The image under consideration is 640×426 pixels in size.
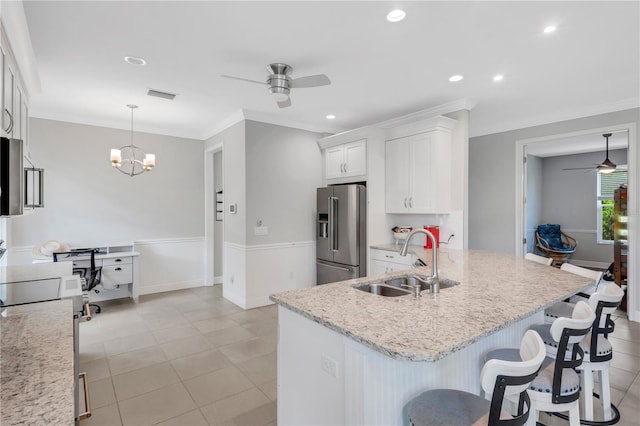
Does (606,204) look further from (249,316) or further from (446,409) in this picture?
(446,409)

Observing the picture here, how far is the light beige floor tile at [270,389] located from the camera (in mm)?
2475

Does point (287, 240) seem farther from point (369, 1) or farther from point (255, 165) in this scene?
point (369, 1)

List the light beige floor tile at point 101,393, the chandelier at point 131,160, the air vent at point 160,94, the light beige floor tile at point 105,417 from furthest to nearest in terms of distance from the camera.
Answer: the chandelier at point 131,160 < the air vent at point 160,94 < the light beige floor tile at point 101,393 < the light beige floor tile at point 105,417

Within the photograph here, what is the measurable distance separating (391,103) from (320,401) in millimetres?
3508

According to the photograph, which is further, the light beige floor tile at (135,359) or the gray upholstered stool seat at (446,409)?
the light beige floor tile at (135,359)

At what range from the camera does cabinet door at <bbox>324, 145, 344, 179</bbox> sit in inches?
193

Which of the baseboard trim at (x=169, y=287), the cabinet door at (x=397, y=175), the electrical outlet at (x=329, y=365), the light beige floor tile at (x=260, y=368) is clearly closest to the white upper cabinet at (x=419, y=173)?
the cabinet door at (x=397, y=175)

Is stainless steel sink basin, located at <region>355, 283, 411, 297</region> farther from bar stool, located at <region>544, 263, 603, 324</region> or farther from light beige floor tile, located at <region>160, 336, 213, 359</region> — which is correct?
light beige floor tile, located at <region>160, 336, 213, 359</region>

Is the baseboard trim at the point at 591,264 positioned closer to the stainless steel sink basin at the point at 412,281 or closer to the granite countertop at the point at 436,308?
the granite countertop at the point at 436,308

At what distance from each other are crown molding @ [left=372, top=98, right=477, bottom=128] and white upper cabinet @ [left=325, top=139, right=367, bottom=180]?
612mm

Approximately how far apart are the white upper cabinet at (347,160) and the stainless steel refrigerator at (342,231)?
232mm

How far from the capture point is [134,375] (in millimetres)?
2793

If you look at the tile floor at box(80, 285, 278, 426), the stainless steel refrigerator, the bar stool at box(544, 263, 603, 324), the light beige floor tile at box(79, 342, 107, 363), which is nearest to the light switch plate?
the stainless steel refrigerator

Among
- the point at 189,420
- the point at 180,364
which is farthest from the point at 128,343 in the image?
the point at 189,420
